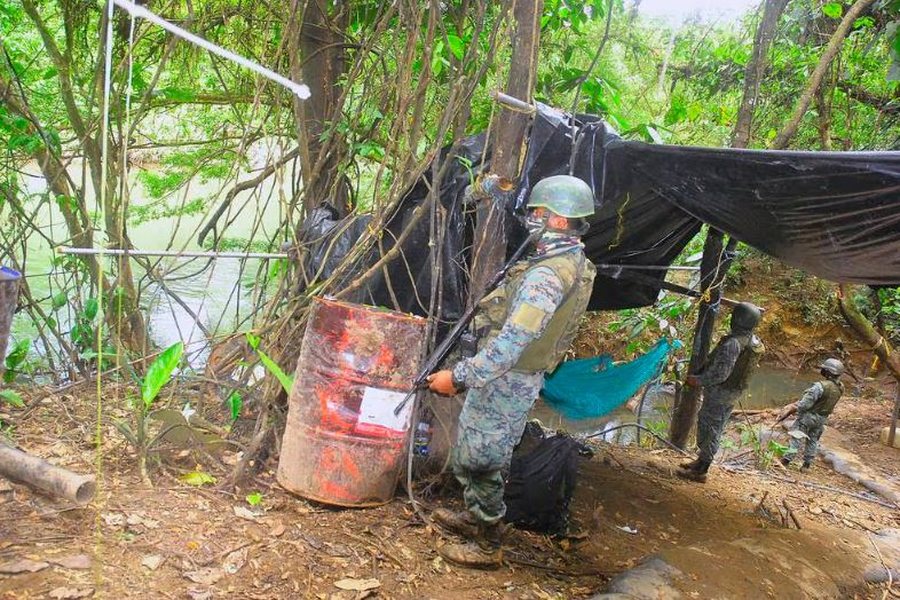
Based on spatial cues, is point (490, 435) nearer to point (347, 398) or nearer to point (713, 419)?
point (347, 398)

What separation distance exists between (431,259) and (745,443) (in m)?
5.64

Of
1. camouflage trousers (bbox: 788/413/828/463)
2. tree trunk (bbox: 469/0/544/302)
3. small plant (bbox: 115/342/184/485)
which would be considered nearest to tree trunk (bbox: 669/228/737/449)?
camouflage trousers (bbox: 788/413/828/463)

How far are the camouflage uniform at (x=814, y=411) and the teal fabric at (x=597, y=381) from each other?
2544 millimetres

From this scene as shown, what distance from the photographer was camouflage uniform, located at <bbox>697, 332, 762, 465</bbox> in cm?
511

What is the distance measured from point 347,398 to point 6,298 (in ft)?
4.21

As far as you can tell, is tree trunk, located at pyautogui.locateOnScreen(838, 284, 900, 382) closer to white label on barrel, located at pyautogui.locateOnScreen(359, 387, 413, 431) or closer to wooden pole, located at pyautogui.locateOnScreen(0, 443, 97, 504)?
white label on barrel, located at pyautogui.locateOnScreen(359, 387, 413, 431)

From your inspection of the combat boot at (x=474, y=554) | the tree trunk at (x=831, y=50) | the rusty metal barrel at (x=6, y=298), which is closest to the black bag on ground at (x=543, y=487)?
the combat boot at (x=474, y=554)

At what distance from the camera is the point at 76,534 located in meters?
2.34

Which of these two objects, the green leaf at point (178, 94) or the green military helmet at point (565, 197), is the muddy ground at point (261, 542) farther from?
the green leaf at point (178, 94)

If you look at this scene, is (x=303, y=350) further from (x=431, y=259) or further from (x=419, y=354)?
(x=431, y=259)

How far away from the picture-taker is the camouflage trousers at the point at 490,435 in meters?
2.88

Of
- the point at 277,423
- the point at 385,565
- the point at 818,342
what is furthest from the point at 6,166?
the point at 818,342

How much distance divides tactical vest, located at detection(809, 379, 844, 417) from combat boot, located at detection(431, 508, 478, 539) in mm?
5200

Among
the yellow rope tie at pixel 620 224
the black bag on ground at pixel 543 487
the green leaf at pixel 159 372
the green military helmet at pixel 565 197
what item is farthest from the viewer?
the yellow rope tie at pixel 620 224
